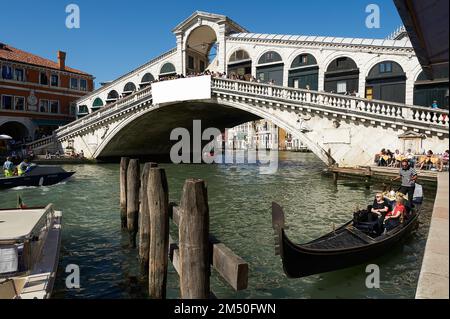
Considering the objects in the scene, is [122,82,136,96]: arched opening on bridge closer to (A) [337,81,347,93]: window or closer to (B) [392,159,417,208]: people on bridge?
(A) [337,81,347,93]: window

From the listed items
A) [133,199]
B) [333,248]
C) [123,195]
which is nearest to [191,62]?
[123,195]

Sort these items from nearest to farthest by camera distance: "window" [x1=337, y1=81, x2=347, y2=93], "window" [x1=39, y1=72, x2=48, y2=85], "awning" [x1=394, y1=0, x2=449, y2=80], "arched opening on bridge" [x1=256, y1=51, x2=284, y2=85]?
"awning" [x1=394, y1=0, x2=449, y2=80], "window" [x1=337, y1=81, x2=347, y2=93], "arched opening on bridge" [x1=256, y1=51, x2=284, y2=85], "window" [x1=39, y1=72, x2=48, y2=85]

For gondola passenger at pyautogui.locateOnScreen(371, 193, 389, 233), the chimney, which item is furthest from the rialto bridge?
gondola passenger at pyautogui.locateOnScreen(371, 193, 389, 233)

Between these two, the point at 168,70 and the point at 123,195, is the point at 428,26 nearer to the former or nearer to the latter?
the point at 123,195

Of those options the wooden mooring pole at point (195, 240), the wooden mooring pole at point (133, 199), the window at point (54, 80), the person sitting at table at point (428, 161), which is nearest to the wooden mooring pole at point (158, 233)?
the wooden mooring pole at point (195, 240)

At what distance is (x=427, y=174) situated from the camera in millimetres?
11492

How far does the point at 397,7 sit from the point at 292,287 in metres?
3.53

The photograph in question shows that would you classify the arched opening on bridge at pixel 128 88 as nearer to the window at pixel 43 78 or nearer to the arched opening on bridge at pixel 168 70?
the arched opening on bridge at pixel 168 70

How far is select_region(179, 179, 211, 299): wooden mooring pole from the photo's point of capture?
313 centimetres

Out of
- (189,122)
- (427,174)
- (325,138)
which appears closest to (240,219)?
(427,174)

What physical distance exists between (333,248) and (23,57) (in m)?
28.9

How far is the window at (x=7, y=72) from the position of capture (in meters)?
24.5

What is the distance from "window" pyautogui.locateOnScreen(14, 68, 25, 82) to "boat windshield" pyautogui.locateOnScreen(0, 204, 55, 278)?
23.7 m

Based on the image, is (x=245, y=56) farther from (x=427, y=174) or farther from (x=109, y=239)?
(x=109, y=239)
